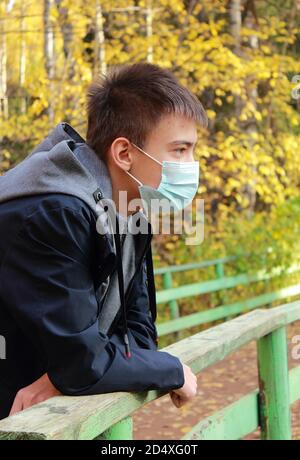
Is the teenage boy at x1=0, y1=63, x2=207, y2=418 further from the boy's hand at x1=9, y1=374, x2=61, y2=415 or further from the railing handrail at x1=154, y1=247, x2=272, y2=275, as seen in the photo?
the railing handrail at x1=154, y1=247, x2=272, y2=275

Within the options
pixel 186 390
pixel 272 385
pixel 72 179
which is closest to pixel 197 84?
pixel 272 385

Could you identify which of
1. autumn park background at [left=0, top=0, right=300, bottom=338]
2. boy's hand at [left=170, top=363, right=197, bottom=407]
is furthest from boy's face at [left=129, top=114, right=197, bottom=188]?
autumn park background at [left=0, top=0, right=300, bottom=338]

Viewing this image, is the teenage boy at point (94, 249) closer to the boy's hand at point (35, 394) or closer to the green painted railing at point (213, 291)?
the boy's hand at point (35, 394)

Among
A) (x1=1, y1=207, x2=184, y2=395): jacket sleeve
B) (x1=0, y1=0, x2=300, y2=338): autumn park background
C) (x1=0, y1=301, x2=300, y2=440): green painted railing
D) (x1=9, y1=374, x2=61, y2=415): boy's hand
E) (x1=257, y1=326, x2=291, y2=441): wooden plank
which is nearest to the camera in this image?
(x1=0, y1=301, x2=300, y2=440): green painted railing

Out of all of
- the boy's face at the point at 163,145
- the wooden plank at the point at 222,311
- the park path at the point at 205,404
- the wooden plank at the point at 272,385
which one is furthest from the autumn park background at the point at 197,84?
the boy's face at the point at 163,145

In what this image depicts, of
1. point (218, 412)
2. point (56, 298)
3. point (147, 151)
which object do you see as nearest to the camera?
point (56, 298)

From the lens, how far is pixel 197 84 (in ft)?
36.9

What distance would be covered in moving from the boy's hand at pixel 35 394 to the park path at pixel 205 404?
12.3ft

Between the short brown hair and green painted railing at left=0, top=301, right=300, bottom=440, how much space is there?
691 millimetres

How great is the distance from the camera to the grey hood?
212 centimetres

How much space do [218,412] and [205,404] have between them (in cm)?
547

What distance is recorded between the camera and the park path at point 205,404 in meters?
7.57

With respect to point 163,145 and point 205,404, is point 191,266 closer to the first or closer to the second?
point 205,404

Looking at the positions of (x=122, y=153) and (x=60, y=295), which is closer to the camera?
(x=60, y=295)
